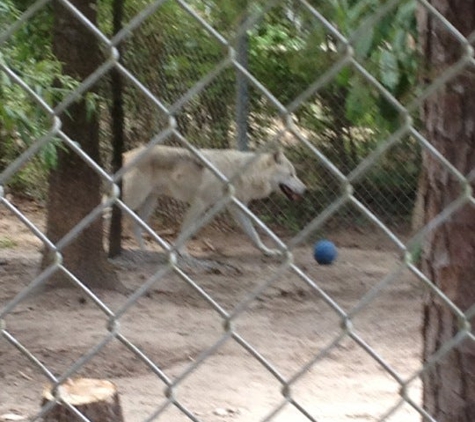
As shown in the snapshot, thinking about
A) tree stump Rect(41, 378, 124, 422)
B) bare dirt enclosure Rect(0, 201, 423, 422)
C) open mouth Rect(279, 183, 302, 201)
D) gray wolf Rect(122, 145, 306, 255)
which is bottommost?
tree stump Rect(41, 378, 124, 422)

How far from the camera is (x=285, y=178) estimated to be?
1003 centimetres

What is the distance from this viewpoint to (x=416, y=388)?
5707 millimetres

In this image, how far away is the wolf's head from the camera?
10023 mm

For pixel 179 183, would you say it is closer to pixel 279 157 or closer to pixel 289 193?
pixel 279 157

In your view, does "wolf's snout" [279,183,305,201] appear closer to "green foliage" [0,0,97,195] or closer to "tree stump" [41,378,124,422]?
"green foliage" [0,0,97,195]

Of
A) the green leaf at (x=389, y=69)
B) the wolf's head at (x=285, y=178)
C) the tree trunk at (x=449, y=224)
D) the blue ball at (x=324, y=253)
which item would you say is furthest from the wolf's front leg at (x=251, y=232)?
the green leaf at (x=389, y=69)

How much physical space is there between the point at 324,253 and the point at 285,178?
4.31 ft

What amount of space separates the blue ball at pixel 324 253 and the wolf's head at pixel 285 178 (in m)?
1.12

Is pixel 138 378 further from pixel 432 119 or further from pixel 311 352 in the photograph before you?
pixel 432 119

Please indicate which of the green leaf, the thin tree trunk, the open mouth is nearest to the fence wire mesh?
the green leaf

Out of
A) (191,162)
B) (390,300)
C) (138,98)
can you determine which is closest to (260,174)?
(191,162)

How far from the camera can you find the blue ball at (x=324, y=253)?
896 centimetres

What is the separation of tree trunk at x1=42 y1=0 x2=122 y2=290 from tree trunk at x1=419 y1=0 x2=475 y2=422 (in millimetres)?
4047

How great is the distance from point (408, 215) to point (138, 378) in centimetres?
537
